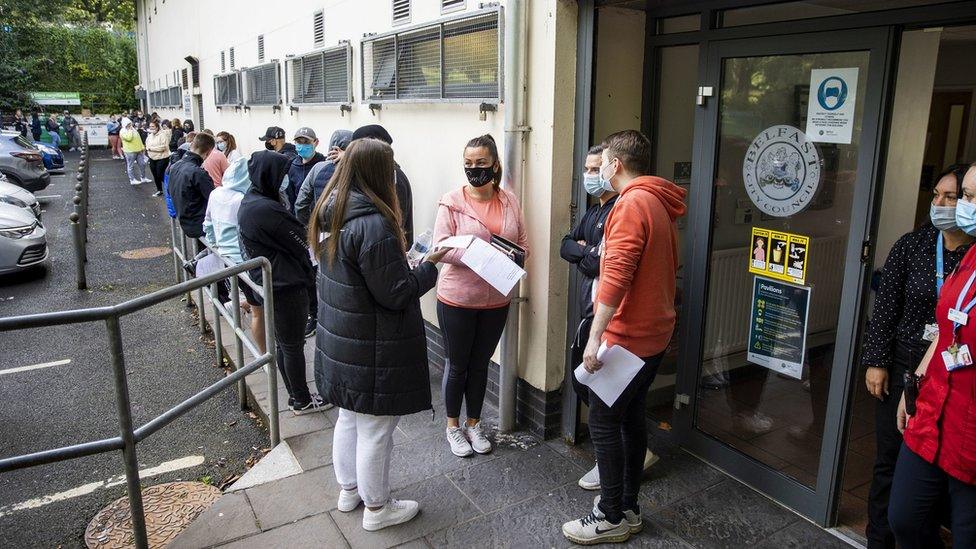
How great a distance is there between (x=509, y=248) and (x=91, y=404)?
3618 mm

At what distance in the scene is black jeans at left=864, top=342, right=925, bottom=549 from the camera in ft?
8.94

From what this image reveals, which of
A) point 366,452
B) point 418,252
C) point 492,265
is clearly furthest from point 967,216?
point 366,452

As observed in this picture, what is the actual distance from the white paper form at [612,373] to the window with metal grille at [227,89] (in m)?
10.6

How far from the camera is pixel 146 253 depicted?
33.9 ft

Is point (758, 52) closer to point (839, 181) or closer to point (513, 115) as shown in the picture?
point (839, 181)

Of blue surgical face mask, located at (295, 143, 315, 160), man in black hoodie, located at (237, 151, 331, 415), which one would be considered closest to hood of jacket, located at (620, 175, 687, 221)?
man in black hoodie, located at (237, 151, 331, 415)

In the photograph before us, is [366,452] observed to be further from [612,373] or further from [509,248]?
[509,248]

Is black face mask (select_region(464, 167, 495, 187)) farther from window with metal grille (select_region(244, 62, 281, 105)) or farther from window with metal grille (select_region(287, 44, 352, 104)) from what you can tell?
window with metal grille (select_region(244, 62, 281, 105))

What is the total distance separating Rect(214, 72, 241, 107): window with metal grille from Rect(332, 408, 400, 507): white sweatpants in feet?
32.7

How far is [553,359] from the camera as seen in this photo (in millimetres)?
4070

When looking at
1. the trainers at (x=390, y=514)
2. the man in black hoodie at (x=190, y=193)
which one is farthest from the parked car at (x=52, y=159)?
the trainers at (x=390, y=514)

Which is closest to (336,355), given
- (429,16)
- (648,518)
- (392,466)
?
(392,466)

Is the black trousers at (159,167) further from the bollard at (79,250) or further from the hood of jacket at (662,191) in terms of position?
the hood of jacket at (662,191)

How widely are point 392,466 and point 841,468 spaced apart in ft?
7.50
